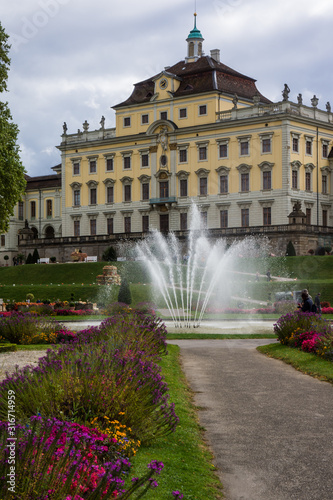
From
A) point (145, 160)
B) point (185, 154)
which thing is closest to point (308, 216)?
point (185, 154)

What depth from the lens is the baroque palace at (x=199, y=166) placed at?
68.8m

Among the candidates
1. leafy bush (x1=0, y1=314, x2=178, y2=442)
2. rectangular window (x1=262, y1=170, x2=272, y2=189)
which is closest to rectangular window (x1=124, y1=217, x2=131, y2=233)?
rectangular window (x1=262, y1=170, x2=272, y2=189)

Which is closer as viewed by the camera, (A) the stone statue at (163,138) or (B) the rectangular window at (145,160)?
(A) the stone statue at (163,138)

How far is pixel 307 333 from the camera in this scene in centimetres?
1933

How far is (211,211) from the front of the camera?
7319 centimetres

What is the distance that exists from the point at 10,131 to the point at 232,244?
33050 mm

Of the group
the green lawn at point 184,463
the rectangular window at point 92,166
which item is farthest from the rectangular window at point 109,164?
the green lawn at point 184,463

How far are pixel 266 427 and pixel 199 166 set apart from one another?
66.2m

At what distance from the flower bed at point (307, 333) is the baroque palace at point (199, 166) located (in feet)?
138

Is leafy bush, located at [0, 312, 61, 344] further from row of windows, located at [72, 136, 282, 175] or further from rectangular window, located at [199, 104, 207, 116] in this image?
rectangular window, located at [199, 104, 207, 116]

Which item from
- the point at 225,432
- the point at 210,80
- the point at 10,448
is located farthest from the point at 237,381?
the point at 210,80

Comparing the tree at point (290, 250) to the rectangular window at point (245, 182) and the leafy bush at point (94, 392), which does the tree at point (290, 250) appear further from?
the leafy bush at point (94, 392)

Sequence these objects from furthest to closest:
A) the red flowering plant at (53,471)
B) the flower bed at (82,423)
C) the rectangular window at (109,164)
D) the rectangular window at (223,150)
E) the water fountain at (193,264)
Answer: the rectangular window at (109,164) → the rectangular window at (223,150) → the water fountain at (193,264) → the flower bed at (82,423) → the red flowering plant at (53,471)

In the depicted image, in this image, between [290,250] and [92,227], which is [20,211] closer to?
[92,227]
